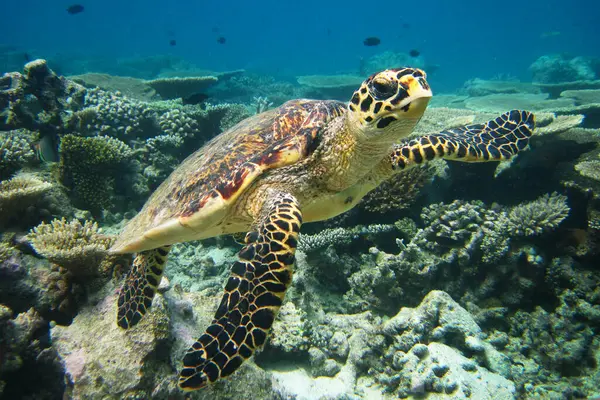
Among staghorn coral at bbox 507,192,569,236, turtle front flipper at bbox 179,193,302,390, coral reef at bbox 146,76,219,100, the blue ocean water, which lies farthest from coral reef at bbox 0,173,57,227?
the blue ocean water

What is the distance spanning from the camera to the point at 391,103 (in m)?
2.14

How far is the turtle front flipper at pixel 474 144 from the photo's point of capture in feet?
10.7

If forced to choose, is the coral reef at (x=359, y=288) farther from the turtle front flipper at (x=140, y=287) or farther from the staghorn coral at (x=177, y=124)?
the staghorn coral at (x=177, y=124)

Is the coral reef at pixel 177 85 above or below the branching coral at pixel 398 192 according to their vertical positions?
above

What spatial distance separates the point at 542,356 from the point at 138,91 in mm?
14445

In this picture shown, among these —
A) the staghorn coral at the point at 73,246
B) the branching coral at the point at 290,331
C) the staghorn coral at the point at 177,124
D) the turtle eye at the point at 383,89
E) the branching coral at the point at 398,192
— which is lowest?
the branching coral at the point at 290,331

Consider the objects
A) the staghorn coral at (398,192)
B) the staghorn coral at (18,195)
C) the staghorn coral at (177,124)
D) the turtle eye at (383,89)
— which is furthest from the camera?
the staghorn coral at (177,124)

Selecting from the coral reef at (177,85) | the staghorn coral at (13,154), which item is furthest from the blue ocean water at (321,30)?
the staghorn coral at (13,154)

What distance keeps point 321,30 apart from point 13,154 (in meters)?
131

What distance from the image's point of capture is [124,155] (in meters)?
5.95

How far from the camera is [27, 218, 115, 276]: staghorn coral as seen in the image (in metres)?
3.17

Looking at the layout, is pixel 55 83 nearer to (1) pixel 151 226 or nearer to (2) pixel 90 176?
(2) pixel 90 176

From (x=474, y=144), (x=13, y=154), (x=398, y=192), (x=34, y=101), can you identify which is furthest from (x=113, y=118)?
(x=474, y=144)

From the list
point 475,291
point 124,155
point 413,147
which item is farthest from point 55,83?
point 475,291
